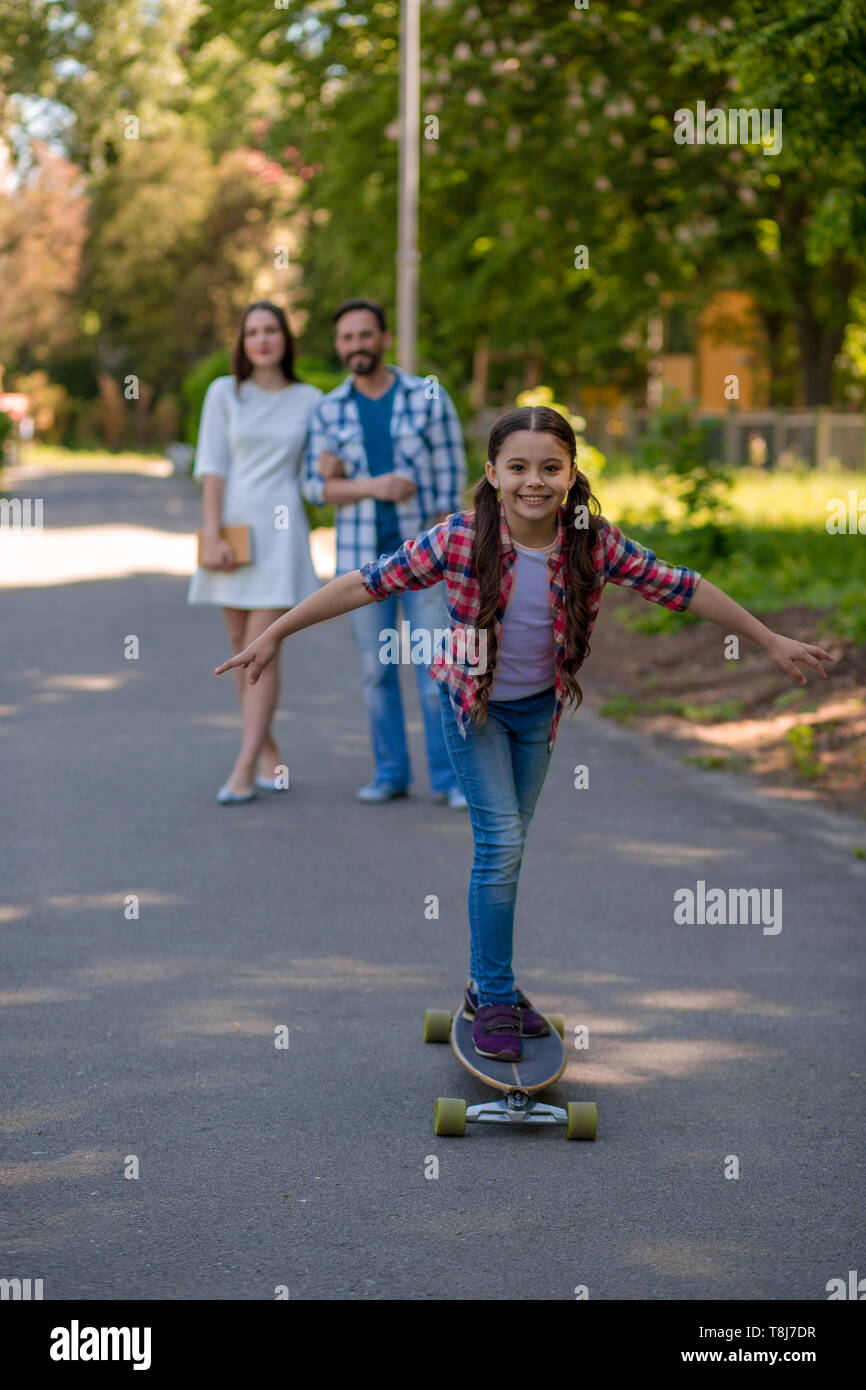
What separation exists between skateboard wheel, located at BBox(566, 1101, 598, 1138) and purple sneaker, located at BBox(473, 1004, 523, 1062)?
0.98 feet

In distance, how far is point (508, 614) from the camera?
4531 mm

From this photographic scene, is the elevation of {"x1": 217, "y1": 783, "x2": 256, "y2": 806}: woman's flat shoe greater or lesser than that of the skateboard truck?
greater

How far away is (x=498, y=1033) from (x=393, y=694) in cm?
372

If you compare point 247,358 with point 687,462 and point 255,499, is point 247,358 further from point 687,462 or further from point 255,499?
point 687,462

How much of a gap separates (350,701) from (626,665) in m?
2.53

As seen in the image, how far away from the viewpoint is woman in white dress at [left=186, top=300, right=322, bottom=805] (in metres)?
7.98

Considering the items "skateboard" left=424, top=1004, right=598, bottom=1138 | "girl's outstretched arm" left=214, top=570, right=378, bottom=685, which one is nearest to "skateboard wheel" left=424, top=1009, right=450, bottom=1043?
"skateboard" left=424, top=1004, right=598, bottom=1138

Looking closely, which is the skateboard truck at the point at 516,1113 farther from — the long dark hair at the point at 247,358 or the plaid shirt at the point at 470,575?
the long dark hair at the point at 247,358

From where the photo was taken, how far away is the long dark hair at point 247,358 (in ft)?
25.7

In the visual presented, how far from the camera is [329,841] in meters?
7.45

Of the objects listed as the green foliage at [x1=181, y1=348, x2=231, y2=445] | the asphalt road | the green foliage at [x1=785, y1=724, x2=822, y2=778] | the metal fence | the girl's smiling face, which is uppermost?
the green foliage at [x1=181, y1=348, x2=231, y2=445]

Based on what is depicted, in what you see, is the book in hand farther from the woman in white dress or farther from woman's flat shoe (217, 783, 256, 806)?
woman's flat shoe (217, 783, 256, 806)
